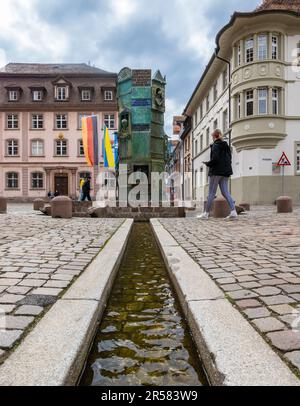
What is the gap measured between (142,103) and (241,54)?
396 inches

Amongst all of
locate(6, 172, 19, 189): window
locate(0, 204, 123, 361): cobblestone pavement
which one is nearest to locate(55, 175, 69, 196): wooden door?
locate(6, 172, 19, 189): window

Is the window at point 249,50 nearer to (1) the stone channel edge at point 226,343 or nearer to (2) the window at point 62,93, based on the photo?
(1) the stone channel edge at point 226,343

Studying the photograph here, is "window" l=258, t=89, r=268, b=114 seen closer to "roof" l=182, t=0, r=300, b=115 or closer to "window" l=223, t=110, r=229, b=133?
"window" l=223, t=110, r=229, b=133

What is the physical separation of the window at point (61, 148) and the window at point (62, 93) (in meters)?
4.78

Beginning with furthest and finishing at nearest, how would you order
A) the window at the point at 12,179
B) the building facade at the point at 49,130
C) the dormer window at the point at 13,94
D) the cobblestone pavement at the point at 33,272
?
the dormer window at the point at 13,94 < the window at the point at 12,179 < the building facade at the point at 49,130 < the cobblestone pavement at the point at 33,272

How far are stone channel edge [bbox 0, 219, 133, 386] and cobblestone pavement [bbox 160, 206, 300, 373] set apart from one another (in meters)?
0.94

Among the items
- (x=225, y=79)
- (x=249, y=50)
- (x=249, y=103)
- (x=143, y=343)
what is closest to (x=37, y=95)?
(x=225, y=79)

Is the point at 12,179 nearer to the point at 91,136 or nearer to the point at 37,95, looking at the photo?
the point at 37,95

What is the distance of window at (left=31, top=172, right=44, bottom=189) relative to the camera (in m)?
40.9

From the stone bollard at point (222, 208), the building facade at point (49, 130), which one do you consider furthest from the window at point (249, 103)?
the building facade at point (49, 130)

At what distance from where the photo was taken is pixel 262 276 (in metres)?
3.24

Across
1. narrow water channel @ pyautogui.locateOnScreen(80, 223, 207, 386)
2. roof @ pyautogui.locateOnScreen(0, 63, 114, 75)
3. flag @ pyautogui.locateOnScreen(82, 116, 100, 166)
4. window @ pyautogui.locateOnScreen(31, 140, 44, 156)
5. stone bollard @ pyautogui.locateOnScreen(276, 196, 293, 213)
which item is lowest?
narrow water channel @ pyautogui.locateOnScreen(80, 223, 207, 386)

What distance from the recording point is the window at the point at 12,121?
4134 centimetres

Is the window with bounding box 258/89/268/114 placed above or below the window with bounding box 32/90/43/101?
below
